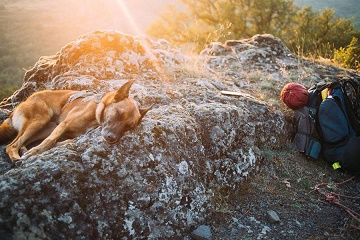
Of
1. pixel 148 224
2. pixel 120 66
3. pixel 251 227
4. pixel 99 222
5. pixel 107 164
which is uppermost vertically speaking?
pixel 120 66

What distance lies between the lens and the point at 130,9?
7394 centimetres

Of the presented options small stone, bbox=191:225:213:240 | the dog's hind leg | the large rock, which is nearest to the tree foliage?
the large rock

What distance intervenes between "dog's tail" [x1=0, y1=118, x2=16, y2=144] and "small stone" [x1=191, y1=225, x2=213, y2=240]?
3.07m

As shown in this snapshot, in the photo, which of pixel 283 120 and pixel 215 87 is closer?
pixel 283 120

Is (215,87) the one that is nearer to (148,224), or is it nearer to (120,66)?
(120,66)

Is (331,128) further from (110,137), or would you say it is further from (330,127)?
(110,137)

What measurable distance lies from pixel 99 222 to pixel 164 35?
24.7 metres

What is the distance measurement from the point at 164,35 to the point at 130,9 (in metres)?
55.0

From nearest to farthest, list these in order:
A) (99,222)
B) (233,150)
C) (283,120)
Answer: (99,222) → (233,150) → (283,120)

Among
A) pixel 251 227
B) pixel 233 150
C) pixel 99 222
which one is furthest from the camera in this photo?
pixel 233 150

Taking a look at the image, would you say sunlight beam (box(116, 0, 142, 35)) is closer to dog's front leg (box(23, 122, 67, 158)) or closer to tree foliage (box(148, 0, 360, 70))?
tree foliage (box(148, 0, 360, 70))

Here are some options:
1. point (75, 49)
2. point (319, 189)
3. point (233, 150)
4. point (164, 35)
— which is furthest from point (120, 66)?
point (164, 35)

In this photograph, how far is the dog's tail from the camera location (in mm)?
3930

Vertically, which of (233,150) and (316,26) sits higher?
(316,26)
